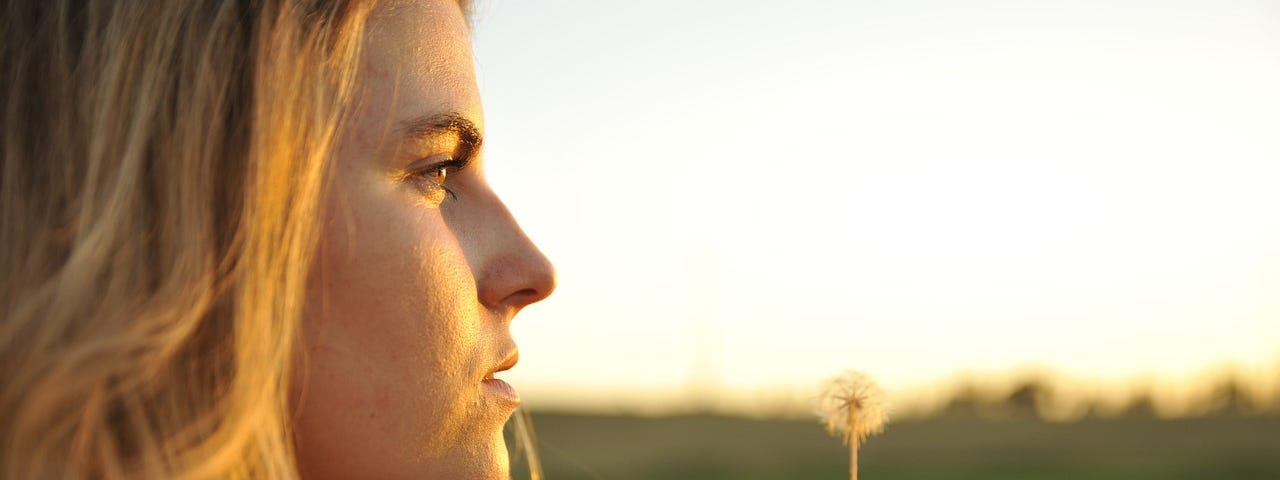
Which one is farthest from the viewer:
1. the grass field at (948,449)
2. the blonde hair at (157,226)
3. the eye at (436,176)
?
the grass field at (948,449)

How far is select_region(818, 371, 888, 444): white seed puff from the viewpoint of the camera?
1922mm

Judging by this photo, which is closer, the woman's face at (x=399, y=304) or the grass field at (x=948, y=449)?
the woman's face at (x=399, y=304)

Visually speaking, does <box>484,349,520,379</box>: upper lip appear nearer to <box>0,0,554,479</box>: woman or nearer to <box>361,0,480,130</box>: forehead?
<box>0,0,554,479</box>: woman

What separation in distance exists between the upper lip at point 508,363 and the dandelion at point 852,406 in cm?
54

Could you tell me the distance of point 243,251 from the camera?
A: 1.60 meters

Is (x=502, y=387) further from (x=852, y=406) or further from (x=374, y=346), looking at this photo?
(x=852, y=406)

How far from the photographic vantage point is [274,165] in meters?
1.63

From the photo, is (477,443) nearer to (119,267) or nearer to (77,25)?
(119,267)

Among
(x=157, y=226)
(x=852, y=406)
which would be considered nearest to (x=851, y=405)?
(x=852, y=406)

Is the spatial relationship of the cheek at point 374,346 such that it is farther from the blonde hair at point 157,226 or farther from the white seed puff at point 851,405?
the white seed puff at point 851,405

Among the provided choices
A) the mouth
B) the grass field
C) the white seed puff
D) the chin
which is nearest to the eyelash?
the mouth

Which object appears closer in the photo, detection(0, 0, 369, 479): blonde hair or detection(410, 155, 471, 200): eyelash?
detection(0, 0, 369, 479): blonde hair

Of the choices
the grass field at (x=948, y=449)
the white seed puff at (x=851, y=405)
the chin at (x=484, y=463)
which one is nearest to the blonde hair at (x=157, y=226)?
the chin at (x=484, y=463)

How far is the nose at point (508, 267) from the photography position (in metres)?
1.93
